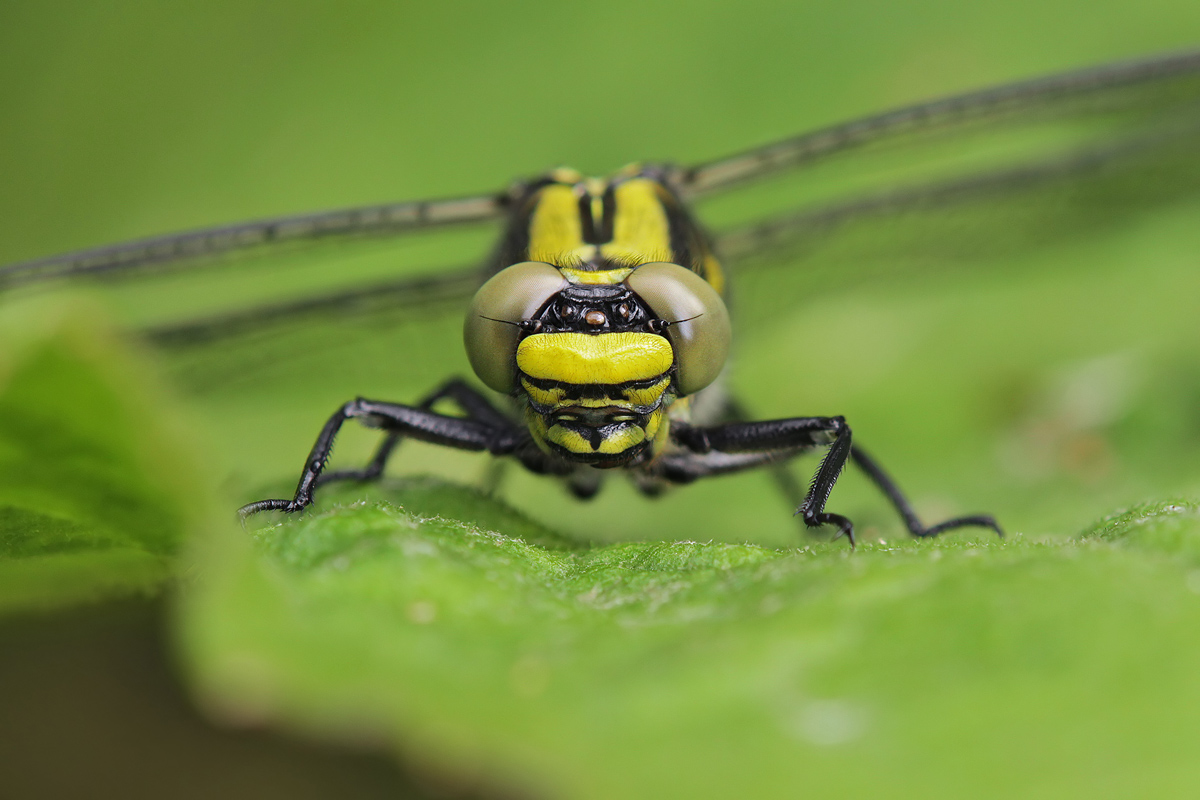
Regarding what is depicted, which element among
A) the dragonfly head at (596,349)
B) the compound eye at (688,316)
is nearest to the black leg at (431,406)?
the dragonfly head at (596,349)

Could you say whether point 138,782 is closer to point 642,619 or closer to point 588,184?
point 642,619

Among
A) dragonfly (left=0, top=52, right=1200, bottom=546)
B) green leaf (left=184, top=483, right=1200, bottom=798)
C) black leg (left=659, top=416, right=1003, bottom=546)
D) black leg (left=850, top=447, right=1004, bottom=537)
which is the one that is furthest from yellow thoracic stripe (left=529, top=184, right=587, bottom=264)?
green leaf (left=184, top=483, right=1200, bottom=798)

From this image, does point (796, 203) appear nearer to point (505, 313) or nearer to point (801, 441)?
point (801, 441)

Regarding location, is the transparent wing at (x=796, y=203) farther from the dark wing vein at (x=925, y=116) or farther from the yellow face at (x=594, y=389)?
the yellow face at (x=594, y=389)

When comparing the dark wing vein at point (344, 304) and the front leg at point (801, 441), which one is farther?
the dark wing vein at point (344, 304)

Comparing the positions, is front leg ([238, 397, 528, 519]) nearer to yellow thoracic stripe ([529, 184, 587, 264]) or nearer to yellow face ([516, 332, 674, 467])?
yellow face ([516, 332, 674, 467])
